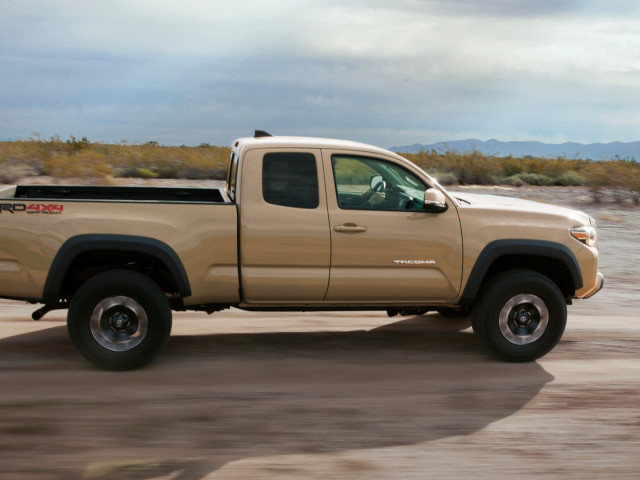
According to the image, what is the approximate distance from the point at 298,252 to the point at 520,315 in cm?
208

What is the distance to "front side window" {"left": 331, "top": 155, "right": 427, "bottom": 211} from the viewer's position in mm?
6285

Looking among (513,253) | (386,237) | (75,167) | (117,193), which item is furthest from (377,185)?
(75,167)

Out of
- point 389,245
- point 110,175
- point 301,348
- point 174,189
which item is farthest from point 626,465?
point 110,175

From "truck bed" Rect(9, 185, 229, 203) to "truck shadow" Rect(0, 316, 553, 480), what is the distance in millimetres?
1362

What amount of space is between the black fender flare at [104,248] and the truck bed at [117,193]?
3.72ft

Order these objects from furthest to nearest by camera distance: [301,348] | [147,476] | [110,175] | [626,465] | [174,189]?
1. [110,175]
2. [174,189]
3. [301,348]
4. [626,465]
5. [147,476]

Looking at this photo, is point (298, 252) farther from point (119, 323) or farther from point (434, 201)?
point (119, 323)

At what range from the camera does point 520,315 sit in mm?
6523

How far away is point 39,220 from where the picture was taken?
5.78m

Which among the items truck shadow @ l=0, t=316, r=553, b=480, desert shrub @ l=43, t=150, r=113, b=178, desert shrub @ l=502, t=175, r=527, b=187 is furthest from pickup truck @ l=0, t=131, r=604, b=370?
desert shrub @ l=502, t=175, r=527, b=187

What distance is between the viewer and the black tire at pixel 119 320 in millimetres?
5879

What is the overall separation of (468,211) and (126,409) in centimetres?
322

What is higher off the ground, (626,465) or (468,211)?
(468,211)

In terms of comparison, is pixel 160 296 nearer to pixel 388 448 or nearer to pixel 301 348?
pixel 301 348
